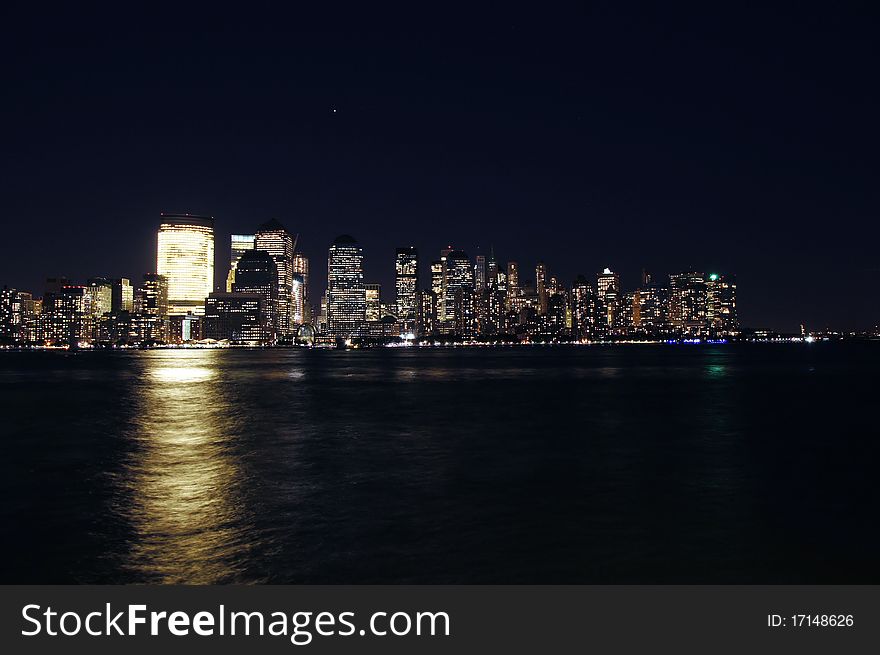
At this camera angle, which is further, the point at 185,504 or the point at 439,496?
the point at 439,496

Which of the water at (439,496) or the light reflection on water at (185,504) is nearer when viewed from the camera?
the light reflection on water at (185,504)

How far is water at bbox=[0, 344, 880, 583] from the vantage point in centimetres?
1422

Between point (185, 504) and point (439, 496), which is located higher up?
point (185, 504)

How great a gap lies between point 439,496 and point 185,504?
7.49 meters

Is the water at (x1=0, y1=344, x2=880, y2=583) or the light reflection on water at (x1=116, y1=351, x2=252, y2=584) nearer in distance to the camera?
the light reflection on water at (x1=116, y1=351, x2=252, y2=584)

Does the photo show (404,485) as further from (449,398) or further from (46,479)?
(449,398)

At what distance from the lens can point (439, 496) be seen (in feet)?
68.4

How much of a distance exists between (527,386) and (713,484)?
49744 mm

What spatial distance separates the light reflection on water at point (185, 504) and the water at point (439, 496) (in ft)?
0.29

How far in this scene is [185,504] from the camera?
19516 mm

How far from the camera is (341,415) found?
1812 inches

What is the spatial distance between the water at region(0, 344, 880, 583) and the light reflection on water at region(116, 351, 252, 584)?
0.29 feet

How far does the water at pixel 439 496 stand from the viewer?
1422 cm

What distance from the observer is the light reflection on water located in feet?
45.8
